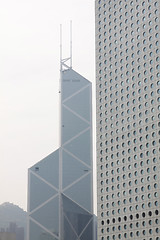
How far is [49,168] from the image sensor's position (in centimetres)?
16438

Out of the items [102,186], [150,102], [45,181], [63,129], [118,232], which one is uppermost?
[63,129]

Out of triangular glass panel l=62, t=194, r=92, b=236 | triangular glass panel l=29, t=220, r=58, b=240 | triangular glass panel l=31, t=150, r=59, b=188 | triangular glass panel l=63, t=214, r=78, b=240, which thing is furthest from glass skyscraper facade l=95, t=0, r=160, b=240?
triangular glass panel l=29, t=220, r=58, b=240

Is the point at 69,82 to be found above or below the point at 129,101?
above

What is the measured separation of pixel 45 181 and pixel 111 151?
230ft

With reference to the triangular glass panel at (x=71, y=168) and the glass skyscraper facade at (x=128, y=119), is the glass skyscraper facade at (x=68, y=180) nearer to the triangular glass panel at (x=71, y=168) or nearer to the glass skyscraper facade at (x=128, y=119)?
the triangular glass panel at (x=71, y=168)

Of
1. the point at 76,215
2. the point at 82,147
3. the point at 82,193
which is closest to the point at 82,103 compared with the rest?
the point at 82,147

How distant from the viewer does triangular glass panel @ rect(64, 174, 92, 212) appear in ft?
546

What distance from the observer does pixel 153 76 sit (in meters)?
88.9

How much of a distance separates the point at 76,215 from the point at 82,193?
5.86 metres

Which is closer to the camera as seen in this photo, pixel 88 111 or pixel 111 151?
pixel 111 151

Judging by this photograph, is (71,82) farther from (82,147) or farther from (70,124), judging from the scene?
(82,147)

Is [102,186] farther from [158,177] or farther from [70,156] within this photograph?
[70,156]

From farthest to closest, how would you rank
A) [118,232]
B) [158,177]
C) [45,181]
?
[45,181] → [118,232] → [158,177]

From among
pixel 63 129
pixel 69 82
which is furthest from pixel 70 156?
pixel 69 82
